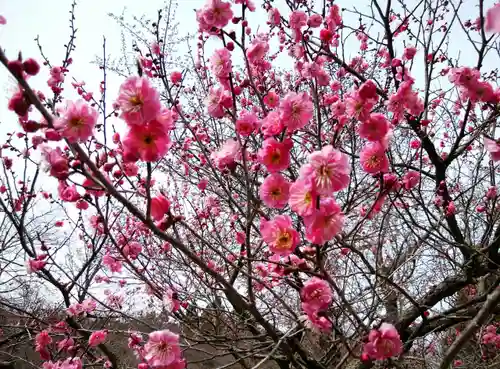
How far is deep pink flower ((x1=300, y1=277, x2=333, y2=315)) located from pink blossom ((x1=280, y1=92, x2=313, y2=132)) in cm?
78

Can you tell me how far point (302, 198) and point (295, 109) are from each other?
0.55 m

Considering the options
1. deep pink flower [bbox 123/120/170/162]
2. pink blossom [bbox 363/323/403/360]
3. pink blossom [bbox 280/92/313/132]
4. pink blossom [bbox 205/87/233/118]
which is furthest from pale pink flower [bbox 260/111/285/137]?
pink blossom [bbox 363/323/403/360]

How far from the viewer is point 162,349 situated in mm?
1885

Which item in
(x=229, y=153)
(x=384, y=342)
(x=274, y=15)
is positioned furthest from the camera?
(x=274, y=15)

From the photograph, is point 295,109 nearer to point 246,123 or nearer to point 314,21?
point 246,123

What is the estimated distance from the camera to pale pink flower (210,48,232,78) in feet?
6.82

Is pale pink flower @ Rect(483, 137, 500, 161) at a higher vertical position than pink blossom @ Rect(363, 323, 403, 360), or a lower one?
higher

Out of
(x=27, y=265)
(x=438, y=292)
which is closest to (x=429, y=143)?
(x=438, y=292)

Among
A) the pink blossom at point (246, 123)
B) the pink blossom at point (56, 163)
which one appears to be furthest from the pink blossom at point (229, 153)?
the pink blossom at point (56, 163)

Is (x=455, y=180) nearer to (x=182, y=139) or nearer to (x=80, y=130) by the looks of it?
(x=182, y=139)

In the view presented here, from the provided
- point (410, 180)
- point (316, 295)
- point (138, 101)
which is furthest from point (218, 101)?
point (410, 180)

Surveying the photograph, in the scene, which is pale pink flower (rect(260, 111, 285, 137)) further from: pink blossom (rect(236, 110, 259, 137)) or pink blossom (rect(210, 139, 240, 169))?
pink blossom (rect(210, 139, 240, 169))

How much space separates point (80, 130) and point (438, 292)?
420 centimetres

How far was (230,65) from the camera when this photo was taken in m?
2.09
